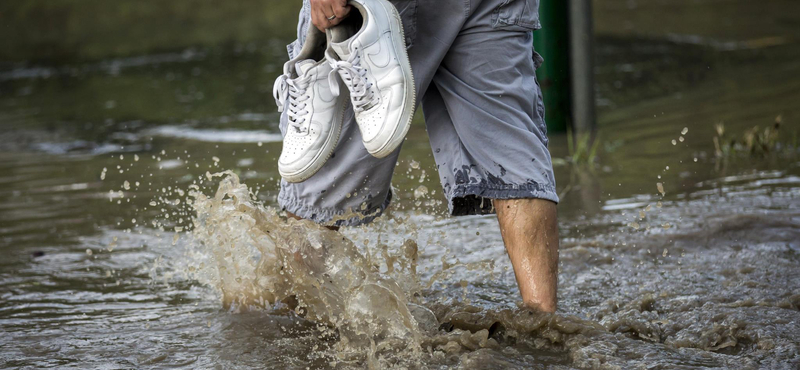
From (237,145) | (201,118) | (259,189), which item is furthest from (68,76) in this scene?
(259,189)

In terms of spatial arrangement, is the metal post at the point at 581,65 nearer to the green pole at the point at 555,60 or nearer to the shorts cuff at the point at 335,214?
the green pole at the point at 555,60

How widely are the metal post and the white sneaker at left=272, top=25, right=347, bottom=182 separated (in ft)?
9.50

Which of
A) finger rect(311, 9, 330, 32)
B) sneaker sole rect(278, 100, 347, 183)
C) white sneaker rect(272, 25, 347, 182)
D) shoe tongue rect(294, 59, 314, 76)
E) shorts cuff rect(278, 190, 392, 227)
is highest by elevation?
finger rect(311, 9, 330, 32)

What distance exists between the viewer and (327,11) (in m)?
2.30

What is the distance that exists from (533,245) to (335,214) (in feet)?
2.01

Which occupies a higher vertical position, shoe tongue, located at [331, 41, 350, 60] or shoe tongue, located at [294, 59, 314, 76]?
shoe tongue, located at [331, 41, 350, 60]

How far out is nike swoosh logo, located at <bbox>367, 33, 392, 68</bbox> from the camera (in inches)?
89.7

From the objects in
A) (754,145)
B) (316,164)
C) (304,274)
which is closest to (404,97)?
(316,164)

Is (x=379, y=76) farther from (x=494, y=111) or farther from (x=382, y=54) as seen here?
(x=494, y=111)

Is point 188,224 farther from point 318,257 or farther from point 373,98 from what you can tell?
point 373,98

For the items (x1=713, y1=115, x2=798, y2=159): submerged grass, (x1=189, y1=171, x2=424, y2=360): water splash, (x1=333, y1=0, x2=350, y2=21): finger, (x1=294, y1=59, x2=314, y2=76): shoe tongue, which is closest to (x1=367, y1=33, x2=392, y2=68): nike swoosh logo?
(x1=333, y1=0, x2=350, y2=21): finger

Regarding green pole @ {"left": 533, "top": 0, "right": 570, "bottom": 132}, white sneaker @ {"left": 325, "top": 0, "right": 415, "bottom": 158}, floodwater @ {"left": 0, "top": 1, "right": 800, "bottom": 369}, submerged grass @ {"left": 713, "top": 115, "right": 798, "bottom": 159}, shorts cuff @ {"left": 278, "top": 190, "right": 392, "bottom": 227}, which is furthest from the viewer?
green pole @ {"left": 533, "top": 0, "right": 570, "bottom": 132}

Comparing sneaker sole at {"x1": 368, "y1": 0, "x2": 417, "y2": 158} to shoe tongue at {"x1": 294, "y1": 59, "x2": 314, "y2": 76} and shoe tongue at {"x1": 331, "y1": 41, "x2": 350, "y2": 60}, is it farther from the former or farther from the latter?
shoe tongue at {"x1": 294, "y1": 59, "x2": 314, "y2": 76}

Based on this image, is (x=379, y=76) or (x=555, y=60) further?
(x=555, y=60)
